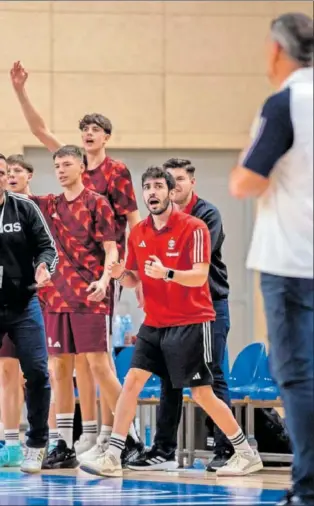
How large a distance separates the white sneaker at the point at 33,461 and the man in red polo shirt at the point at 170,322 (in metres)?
0.44

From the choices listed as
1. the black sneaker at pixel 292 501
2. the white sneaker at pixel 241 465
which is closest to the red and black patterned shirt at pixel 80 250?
the white sneaker at pixel 241 465

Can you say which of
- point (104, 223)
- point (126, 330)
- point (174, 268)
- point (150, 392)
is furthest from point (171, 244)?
point (126, 330)

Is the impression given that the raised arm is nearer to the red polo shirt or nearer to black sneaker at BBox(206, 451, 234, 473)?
the red polo shirt

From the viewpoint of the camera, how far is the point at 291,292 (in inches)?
163

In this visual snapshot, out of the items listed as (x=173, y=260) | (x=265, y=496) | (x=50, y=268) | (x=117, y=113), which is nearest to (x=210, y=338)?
(x=173, y=260)

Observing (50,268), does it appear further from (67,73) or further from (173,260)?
(67,73)

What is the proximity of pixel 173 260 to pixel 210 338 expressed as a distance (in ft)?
1.64

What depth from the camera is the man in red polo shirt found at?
632 cm

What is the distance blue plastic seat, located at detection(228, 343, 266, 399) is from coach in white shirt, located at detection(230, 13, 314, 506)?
3.50m

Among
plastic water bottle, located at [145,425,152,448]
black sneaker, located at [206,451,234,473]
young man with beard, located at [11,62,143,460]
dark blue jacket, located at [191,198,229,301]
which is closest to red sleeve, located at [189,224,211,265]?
dark blue jacket, located at [191,198,229,301]

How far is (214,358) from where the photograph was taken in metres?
6.86

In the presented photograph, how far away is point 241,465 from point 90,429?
3.99ft

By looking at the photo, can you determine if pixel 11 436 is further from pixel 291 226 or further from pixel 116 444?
pixel 291 226

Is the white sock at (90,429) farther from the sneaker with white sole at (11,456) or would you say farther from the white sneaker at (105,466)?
the white sneaker at (105,466)
